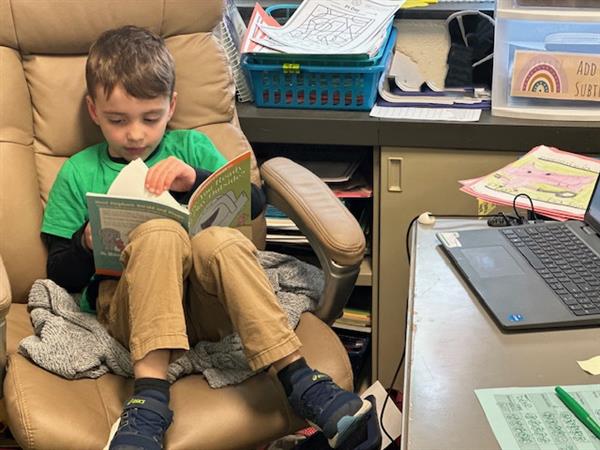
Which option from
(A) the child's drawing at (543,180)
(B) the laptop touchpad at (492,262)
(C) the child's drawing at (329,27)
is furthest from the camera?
(C) the child's drawing at (329,27)

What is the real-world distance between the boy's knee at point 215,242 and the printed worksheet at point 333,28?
2.12 feet

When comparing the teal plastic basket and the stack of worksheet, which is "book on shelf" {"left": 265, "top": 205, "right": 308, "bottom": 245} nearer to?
the teal plastic basket

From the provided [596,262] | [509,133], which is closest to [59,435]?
[596,262]

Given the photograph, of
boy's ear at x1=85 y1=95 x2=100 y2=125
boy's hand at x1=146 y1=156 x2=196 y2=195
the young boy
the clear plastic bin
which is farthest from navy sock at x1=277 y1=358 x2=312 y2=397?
the clear plastic bin

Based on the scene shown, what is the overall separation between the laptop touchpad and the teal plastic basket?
2.39 feet

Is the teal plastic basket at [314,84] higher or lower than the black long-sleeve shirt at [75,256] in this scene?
higher

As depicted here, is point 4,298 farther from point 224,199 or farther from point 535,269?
point 535,269

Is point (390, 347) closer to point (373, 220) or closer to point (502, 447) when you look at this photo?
point (373, 220)

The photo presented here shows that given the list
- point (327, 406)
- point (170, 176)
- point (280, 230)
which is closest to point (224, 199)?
point (170, 176)

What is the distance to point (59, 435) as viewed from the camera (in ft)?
4.11

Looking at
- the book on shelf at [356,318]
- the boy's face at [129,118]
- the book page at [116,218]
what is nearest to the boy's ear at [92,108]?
the boy's face at [129,118]

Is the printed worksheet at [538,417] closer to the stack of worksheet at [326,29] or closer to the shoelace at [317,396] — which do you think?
the shoelace at [317,396]

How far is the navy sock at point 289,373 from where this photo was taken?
1336mm

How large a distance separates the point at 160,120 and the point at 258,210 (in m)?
0.26
